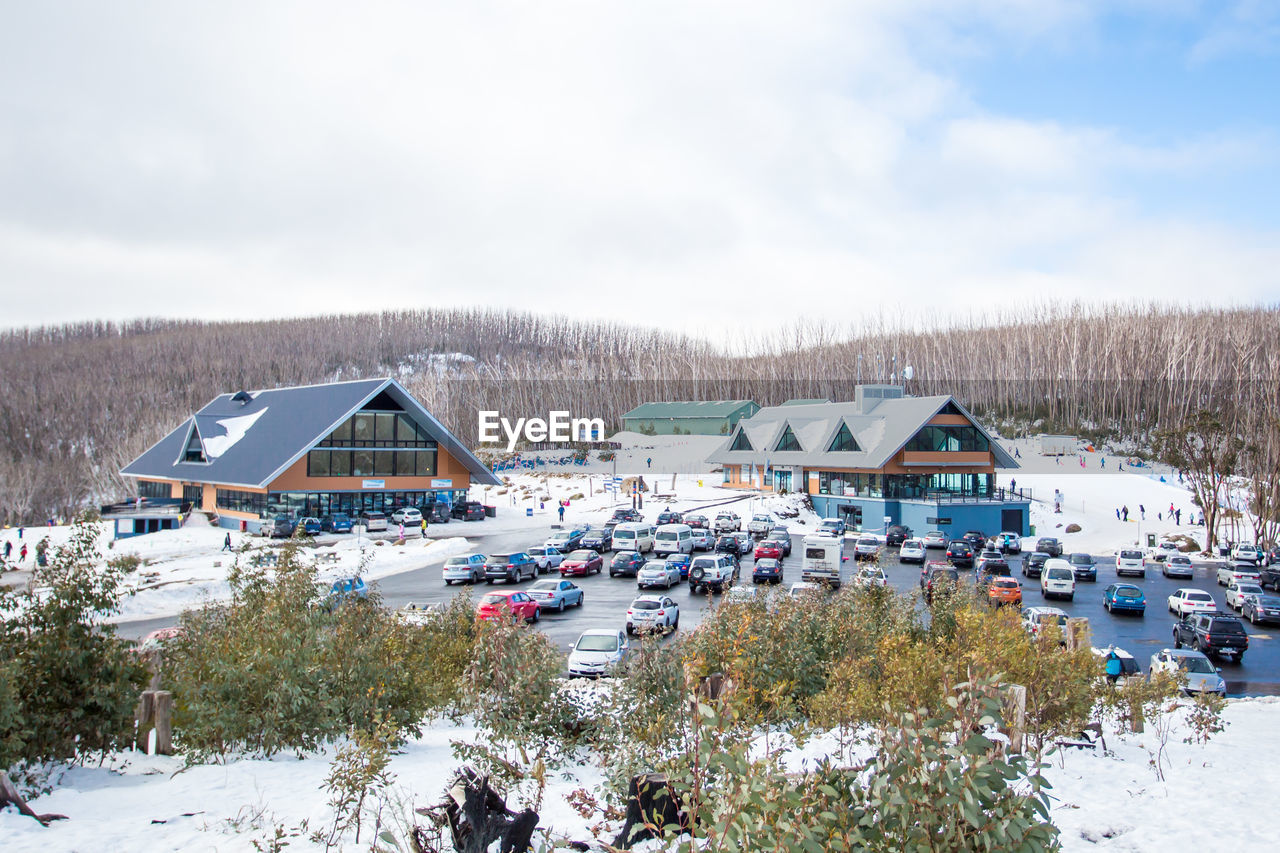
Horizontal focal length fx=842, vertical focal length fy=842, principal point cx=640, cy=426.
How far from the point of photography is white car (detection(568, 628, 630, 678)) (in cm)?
2003

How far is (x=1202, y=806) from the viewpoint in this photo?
1099 cm

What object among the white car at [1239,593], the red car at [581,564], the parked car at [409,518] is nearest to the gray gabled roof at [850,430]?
the white car at [1239,593]

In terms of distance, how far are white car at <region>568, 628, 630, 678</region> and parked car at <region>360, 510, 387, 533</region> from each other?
3171 cm

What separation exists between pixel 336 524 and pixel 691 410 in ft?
173

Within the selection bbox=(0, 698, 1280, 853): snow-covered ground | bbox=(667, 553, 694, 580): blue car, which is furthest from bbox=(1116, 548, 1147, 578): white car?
bbox=(0, 698, 1280, 853): snow-covered ground

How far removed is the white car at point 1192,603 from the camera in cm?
2877

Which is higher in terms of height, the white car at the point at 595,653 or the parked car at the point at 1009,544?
the white car at the point at 595,653

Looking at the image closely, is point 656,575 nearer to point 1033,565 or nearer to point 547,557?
point 547,557

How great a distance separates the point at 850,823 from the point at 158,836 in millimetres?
7207

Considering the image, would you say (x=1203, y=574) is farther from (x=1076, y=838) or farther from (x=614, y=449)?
(x=614, y=449)

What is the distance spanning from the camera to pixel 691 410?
95.8m

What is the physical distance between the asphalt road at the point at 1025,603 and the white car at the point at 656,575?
57cm

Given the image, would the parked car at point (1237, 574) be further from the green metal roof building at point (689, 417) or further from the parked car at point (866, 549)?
the green metal roof building at point (689, 417)

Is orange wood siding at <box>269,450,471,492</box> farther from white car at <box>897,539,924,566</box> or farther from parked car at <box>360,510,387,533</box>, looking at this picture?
white car at <box>897,539,924,566</box>
